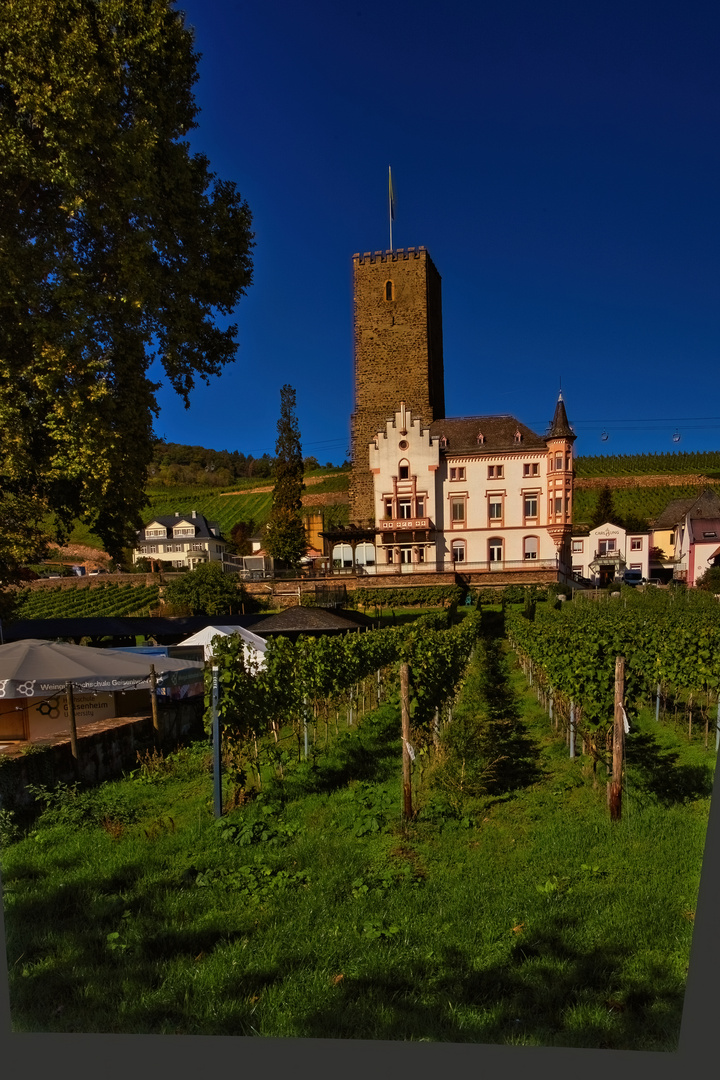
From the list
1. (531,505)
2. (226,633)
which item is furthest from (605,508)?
(531,505)

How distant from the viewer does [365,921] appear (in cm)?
450

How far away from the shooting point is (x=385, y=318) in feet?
40.4

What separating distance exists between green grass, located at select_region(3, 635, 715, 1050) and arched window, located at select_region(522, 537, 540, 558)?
1890 centimetres

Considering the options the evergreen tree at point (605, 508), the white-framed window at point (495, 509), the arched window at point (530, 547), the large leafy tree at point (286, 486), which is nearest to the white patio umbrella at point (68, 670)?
the large leafy tree at point (286, 486)

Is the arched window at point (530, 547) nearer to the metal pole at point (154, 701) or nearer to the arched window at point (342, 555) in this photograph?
the arched window at point (342, 555)

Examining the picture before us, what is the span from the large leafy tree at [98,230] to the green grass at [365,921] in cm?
332

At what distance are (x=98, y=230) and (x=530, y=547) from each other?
75.7 ft

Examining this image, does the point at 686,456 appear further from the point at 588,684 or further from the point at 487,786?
the point at 487,786

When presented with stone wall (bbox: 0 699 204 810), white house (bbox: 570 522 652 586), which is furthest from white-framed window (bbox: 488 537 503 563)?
stone wall (bbox: 0 699 204 810)

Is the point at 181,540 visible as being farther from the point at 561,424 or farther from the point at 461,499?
the point at 461,499

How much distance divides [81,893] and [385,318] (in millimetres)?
10364

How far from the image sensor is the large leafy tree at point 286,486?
197 inches

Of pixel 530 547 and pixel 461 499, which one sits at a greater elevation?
pixel 461 499

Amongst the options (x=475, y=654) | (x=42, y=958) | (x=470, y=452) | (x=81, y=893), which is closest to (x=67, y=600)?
(x=81, y=893)
